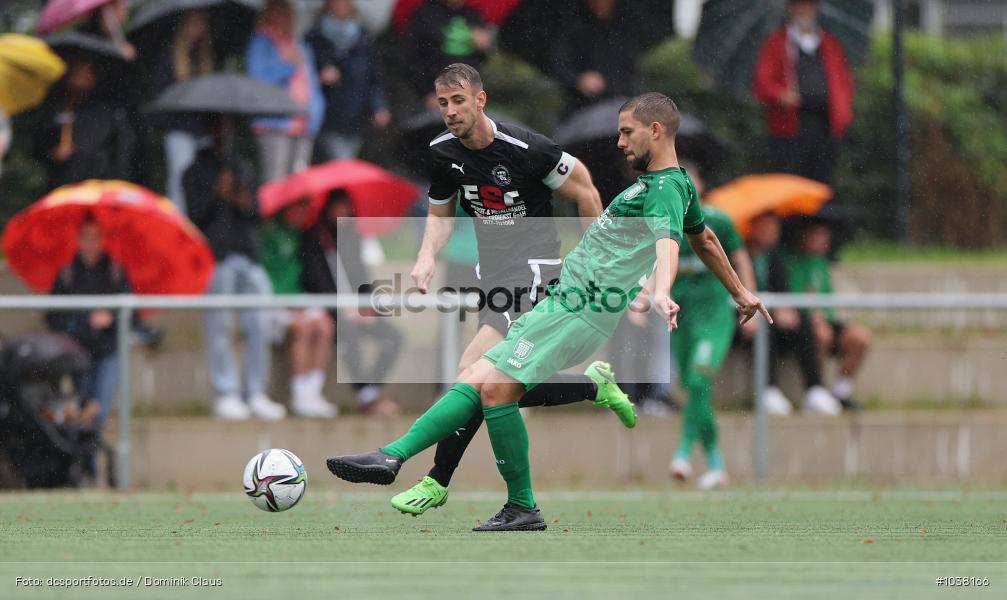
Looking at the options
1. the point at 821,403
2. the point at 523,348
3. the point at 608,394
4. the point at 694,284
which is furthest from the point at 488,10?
the point at 523,348

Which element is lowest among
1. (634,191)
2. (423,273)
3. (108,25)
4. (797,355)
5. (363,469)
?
(363,469)

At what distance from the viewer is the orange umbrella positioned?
1220 cm

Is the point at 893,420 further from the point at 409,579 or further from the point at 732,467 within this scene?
the point at 409,579

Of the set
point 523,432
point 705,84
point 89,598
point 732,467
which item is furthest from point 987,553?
point 705,84

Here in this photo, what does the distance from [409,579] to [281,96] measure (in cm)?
697

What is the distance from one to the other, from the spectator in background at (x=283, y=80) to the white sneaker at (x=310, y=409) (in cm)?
191

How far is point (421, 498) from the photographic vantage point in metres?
7.25

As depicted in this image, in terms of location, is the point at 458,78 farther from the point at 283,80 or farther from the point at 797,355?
the point at 797,355

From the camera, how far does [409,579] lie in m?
5.52

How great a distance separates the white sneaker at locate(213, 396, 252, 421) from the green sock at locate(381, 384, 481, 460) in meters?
4.35

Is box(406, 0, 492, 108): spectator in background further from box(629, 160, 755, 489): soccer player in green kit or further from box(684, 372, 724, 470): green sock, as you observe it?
box(684, 372, 724, 470): green sock

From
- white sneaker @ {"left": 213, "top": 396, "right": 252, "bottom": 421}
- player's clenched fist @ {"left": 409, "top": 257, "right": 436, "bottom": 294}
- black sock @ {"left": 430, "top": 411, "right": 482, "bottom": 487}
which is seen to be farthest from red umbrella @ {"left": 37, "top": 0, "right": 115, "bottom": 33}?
black sock @ {"left": 430, "top": 411, "right": 482, "bottom": 487}

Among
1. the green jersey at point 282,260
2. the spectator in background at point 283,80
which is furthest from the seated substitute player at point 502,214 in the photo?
the spectator in background at point 283,80

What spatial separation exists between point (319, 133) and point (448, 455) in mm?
5530
